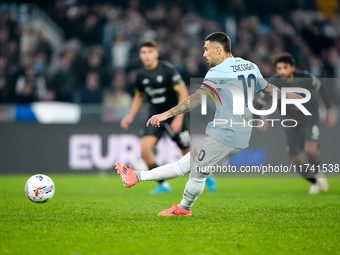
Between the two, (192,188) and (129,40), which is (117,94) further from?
(192,188)

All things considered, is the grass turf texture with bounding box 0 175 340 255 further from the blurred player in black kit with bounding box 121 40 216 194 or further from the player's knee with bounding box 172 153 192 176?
the blurred player in black kit with bounding box 121 40 216 194

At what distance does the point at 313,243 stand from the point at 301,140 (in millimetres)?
4771

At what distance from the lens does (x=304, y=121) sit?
9156 mm

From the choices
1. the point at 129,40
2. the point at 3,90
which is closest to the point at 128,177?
the point at 3,90

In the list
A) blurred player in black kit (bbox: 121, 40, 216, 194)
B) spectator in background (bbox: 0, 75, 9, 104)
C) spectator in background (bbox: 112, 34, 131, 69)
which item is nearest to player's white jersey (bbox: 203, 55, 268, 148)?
blurred player in black kit (bbox: 121, 40, 216, 194)

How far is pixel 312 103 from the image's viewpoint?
904cm

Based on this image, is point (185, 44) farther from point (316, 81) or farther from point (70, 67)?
point (316, 81)

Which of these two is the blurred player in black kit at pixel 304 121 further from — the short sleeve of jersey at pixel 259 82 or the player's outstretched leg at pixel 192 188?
the player's outstretched leg at pixel 192 188

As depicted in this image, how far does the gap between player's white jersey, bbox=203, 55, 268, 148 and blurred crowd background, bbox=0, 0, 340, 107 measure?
29.2 ft

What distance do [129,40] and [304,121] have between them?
7.68 m

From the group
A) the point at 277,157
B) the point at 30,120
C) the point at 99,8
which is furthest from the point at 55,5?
the point at 277,157

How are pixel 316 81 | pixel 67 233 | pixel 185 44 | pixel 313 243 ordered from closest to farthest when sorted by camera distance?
pixel 313 243 < pixel 67 233 < pixel 316 81 < pixel 185 44

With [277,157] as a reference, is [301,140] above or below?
above

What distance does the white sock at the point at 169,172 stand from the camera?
600 centimetres
